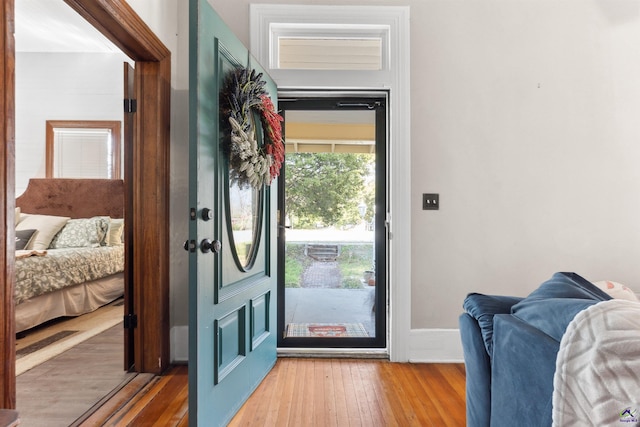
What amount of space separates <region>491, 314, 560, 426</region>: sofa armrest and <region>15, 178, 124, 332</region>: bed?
11.3 ft

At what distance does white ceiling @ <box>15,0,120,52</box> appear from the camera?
9.30 ft

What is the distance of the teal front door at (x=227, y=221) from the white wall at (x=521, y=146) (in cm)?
111

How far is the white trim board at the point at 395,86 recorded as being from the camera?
2.25 metres

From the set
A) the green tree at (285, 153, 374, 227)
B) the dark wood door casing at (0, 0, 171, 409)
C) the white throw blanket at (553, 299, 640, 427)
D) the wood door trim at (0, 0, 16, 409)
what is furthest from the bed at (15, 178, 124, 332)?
the white throw blanket at (553, 299, 640, 427)

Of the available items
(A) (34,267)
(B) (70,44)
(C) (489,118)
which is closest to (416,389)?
(C) (489,118)

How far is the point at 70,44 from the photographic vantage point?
Result: 367 centimetres

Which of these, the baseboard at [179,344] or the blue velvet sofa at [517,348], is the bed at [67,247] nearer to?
the baseboard at [179,344]

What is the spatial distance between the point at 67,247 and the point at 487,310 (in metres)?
4.16

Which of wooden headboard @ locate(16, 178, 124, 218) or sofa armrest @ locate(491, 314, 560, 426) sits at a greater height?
wooden headboard @ locate(16, 178, 124, 218)

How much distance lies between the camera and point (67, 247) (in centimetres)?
350

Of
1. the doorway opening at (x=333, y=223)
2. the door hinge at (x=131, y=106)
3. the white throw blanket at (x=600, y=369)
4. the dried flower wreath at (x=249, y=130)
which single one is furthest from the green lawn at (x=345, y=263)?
the white throw blanket at (x=600, y=369)

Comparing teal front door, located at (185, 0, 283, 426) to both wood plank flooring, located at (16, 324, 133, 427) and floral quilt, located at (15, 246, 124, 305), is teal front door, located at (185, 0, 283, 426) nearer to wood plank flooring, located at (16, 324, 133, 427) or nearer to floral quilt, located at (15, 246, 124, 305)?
wood plank flooring, located at (16, 324, 133, 427)

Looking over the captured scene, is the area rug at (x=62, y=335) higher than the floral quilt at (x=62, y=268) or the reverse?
the reverse

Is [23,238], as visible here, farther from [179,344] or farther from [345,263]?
[345,263]
